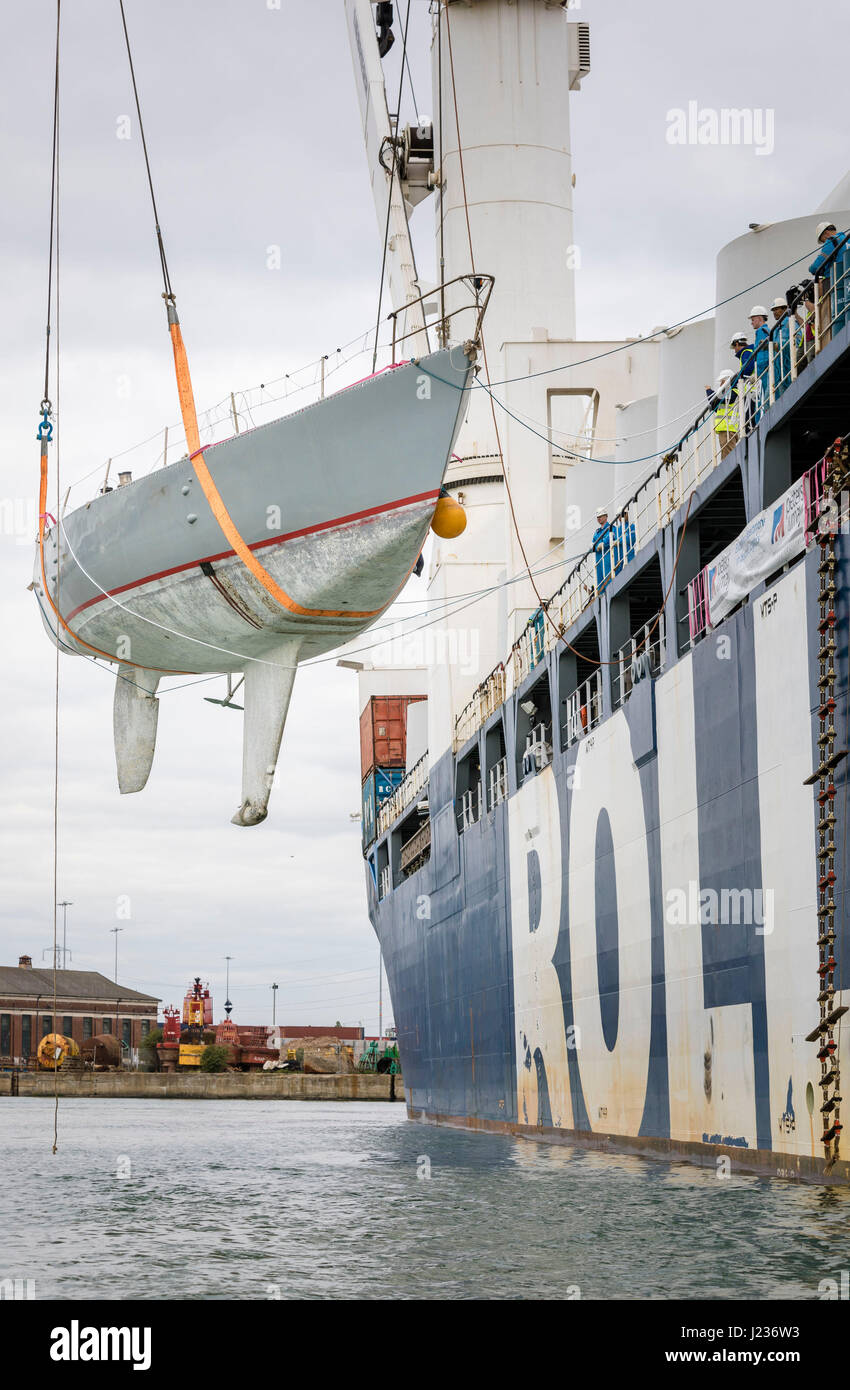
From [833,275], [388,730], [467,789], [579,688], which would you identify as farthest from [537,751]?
[388,730]

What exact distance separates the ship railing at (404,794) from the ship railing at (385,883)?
115 centimetres

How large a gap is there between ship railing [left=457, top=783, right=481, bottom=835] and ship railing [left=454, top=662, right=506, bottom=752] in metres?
1.04

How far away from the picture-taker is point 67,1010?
350 ft

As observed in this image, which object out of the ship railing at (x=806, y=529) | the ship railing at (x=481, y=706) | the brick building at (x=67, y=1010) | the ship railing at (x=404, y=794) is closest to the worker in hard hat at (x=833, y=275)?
the ship railing at (x=806, y=529)

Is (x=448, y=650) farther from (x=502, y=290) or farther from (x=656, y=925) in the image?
(x=656, y=925)

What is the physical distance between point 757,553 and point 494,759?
14313 mm

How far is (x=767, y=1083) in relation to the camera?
1408 cm

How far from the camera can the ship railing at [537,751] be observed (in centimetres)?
2461

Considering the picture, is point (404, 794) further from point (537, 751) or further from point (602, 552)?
point (602, 552)

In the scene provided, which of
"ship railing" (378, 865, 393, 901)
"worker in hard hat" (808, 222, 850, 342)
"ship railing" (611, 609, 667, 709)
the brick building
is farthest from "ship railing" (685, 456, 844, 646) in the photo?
the brick building

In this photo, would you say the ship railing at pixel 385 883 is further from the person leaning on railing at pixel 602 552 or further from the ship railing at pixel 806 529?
the ship railing at pixel 806 529

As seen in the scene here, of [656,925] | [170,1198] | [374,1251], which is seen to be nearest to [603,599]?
[656,925]
